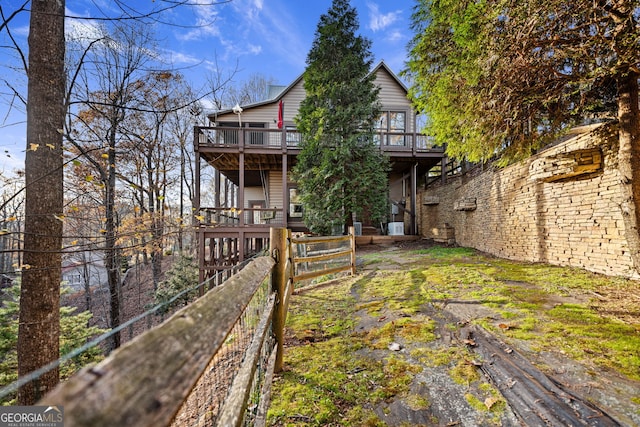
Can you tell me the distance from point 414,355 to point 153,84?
12.2 meters

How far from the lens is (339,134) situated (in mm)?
10805

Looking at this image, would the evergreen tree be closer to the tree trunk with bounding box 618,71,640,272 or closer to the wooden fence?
the tree trunk with bounding box 618,71,640,272

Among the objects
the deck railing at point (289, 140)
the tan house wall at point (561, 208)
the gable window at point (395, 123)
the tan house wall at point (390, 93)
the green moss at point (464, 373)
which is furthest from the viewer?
the tan house wall at point (390, 93)

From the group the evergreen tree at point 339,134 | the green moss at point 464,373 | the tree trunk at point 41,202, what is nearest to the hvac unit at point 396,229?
the evergreen tree at point 339,134

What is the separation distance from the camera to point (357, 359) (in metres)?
2.81

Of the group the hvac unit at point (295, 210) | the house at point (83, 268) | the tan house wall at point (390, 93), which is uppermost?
the tan house wall at point (390, 93)

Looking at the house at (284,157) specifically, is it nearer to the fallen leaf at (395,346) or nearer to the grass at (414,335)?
the grass at (414,335)

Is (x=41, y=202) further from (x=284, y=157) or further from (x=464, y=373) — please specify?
(x=284, y=157)

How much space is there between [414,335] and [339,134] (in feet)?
29.1

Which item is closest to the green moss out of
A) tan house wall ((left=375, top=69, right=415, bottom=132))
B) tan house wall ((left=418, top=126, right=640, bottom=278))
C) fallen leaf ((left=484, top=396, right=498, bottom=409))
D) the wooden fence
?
fallen leaf ((left=484, top=396, right=498, bottom=409))

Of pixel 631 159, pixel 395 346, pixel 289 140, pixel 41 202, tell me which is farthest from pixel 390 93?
pixel 41 202

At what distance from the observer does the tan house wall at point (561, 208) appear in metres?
4.73

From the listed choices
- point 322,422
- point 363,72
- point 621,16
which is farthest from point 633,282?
point 363,72

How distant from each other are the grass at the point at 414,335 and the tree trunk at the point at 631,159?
816mm
